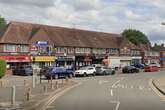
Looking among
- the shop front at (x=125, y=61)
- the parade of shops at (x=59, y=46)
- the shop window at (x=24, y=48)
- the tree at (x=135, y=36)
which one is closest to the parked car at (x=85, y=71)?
the parade of shops at (x=59, y=46)

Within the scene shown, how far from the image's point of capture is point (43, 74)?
5856cm

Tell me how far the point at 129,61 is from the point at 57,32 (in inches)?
1264

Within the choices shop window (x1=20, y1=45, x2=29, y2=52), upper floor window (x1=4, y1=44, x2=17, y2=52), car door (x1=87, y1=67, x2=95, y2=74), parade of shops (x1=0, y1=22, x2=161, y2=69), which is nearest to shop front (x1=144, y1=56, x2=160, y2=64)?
parade of shops (x1=0, y1=22, x2=161, y2=69)

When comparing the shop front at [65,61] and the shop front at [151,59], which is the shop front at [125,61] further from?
the shop front at [65,61]

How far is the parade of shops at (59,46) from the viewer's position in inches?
3086

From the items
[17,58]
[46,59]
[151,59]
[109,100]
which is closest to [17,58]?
[17,58]

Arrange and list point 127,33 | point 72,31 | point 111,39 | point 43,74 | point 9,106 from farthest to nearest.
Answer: point 127,33
point 111,39
point 72,31
point 43,74
point 9,106

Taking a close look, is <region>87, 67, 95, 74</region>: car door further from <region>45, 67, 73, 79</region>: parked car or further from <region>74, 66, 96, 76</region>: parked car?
<region>45, 67, 73, 79</region>: parked car

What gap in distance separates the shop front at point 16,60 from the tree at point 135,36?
73266 millimetres

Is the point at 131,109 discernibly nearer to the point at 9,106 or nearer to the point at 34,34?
the point at 9,106

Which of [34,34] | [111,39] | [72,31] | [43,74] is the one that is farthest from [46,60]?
[111,39]

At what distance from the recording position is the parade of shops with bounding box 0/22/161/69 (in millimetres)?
78375

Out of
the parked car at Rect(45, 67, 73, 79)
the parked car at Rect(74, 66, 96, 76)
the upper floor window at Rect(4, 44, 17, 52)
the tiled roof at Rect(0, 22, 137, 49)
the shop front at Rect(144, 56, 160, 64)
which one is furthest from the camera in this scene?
the shop front at Rect(144, 56, 160, 64)

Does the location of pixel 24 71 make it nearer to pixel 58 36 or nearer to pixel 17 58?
pixel 17 58
